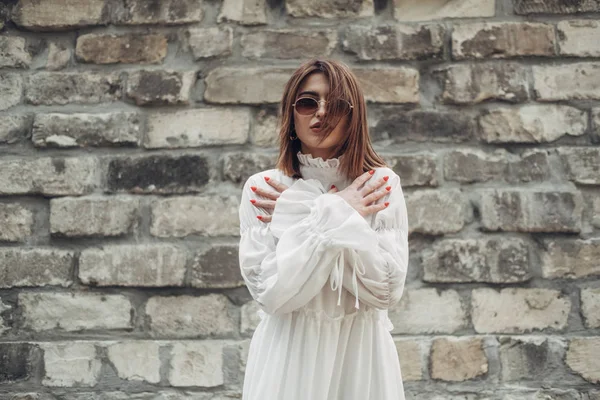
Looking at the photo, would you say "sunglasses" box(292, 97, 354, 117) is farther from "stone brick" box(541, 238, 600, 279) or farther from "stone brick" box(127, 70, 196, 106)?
"stone brick" box(541, 238, 600, 279)

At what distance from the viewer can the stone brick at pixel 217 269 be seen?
2906 mm

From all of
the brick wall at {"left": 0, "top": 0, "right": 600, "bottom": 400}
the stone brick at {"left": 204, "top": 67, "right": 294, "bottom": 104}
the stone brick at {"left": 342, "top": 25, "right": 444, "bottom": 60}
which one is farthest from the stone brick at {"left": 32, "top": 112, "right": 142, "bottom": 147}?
the stone brick at {"left": 342, "top": 25, "right": 444, "bottom": 60}

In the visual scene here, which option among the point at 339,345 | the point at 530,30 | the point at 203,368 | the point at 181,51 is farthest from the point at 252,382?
the point at 530,30

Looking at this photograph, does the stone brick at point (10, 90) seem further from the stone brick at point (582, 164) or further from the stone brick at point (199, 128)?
the stone brick at point (582, 164)

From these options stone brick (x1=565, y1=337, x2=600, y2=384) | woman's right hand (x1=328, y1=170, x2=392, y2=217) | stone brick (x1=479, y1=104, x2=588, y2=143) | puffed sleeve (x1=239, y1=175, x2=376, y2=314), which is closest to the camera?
puffed sleeve (x1=239, y1=175, x2=376, y2=314)

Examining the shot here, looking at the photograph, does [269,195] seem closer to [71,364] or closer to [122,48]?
[71,364]

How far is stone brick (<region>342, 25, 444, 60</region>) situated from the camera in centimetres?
312

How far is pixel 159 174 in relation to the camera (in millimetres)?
3051

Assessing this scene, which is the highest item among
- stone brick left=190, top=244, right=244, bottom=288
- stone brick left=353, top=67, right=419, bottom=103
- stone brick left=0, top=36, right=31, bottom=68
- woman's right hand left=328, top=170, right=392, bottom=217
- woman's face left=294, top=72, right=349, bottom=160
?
stone brick left=0, top=36, right=31, bottom=68

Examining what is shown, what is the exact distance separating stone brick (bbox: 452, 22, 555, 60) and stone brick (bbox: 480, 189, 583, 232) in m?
0.71

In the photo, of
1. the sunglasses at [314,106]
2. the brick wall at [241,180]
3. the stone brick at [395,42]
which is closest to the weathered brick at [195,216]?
the brick wall at [241,180]

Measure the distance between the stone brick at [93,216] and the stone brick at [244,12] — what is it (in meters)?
1.07

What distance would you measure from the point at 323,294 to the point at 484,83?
1.87 m

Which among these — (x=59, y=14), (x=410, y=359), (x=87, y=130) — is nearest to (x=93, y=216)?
(x=87, y=130)
